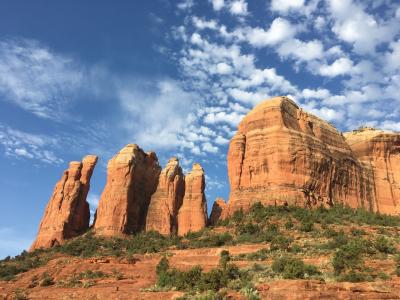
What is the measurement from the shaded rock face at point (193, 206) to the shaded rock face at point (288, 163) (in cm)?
514

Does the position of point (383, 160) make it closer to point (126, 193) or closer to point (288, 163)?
point (288, 163)

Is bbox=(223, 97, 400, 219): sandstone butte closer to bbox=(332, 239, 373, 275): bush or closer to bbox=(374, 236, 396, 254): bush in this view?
bbox=(374, 236, 396, 254): bush

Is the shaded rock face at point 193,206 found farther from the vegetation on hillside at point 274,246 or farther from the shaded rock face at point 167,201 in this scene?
the vegetation on hillside at point 274,246

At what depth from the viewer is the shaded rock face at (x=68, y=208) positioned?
67.9m

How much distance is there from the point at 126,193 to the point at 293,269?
40.0 metres

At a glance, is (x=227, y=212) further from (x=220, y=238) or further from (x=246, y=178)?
(x=220, y=238)

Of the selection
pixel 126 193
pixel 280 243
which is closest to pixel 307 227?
pixel 280 243

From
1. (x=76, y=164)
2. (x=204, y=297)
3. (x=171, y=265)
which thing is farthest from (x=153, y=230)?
(x=204, y=297)

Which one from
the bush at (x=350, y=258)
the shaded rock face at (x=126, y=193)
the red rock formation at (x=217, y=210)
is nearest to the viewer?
the bush at (x=350, y=258)

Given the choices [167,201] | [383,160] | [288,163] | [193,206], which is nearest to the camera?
[288,163]

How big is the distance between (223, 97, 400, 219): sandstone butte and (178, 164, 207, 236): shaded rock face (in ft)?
17.0

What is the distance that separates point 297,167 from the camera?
209 feet

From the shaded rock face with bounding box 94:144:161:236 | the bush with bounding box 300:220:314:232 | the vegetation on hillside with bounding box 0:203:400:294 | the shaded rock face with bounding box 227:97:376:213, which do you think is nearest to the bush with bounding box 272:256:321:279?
the vegetation on hillside with bounding box 0:203:400:294

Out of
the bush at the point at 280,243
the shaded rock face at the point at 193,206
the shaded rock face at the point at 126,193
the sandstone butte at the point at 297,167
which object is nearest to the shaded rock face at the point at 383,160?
the sandstone butte at the point at 297,167
